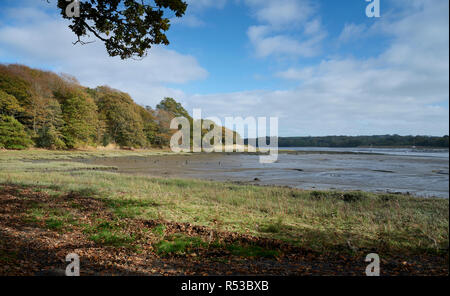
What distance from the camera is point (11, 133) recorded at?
21.6m

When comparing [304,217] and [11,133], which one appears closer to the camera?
[304,217]

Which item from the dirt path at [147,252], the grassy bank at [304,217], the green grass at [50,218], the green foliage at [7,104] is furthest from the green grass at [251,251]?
the green foliage at [7,104]

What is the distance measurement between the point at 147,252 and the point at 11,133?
22.2 metres

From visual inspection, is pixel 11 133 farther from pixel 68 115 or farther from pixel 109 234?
pixel 68 115

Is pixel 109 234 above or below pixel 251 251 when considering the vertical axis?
above

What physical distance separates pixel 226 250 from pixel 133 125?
72.9 m

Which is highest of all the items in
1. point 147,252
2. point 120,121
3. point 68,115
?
point 120,121

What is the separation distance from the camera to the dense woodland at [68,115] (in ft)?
69.9

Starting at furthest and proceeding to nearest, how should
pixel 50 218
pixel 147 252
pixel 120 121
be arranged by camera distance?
pixel 120 121 < pixel 50 218 < pixel 147 252

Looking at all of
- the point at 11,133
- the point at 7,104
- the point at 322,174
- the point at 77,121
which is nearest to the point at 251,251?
the point at 7,104

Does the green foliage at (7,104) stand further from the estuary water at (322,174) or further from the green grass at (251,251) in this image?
the green grass at (251,251)

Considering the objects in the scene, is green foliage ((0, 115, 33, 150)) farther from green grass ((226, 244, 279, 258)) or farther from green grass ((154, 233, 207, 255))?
green grass ((226, 244, 279, 258))

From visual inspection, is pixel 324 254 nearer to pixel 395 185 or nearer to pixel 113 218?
pixel 113 218

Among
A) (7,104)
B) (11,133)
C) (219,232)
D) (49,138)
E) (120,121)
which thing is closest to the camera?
(219,232)
